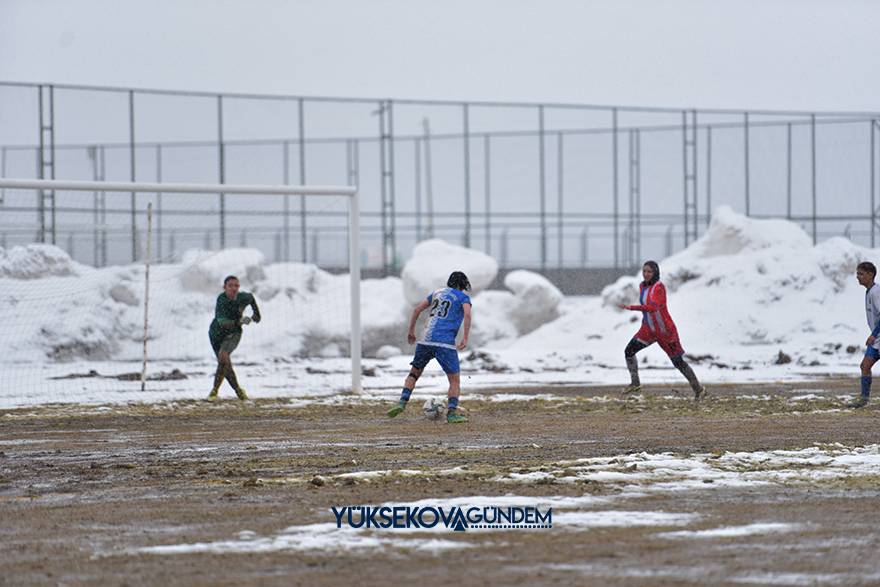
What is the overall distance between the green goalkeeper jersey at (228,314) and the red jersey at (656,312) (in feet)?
16.0

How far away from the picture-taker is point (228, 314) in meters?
17.9

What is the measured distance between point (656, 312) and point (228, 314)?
539 cm

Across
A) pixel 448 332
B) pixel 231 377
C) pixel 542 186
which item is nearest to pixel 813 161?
pixel 542 186

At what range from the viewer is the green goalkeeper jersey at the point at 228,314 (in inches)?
701

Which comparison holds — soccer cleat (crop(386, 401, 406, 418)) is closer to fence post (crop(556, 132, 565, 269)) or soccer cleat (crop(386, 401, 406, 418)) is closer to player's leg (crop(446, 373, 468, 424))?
player's leg (crop(446, 373, 468, 424))

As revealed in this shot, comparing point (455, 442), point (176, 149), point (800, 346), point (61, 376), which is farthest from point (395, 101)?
point (455, 442)

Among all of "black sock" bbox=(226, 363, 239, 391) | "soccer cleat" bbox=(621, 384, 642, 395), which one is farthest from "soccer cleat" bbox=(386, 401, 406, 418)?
"black sock" bbox=(226, 363, 239, 391)

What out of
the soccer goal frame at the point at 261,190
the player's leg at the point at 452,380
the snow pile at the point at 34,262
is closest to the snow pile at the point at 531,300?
the snow pile at the point at 34,262

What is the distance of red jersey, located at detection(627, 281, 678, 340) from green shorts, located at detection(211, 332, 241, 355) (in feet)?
16.7

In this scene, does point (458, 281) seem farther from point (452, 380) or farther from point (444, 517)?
point (444, 517)

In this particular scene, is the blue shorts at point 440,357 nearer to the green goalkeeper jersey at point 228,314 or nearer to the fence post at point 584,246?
the green goalkeeper jersey at point 228,314

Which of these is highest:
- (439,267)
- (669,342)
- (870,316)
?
(439,267)

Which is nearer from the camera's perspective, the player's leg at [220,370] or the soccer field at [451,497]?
the soccer field at [451,497]

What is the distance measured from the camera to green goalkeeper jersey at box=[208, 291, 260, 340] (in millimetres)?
17797
